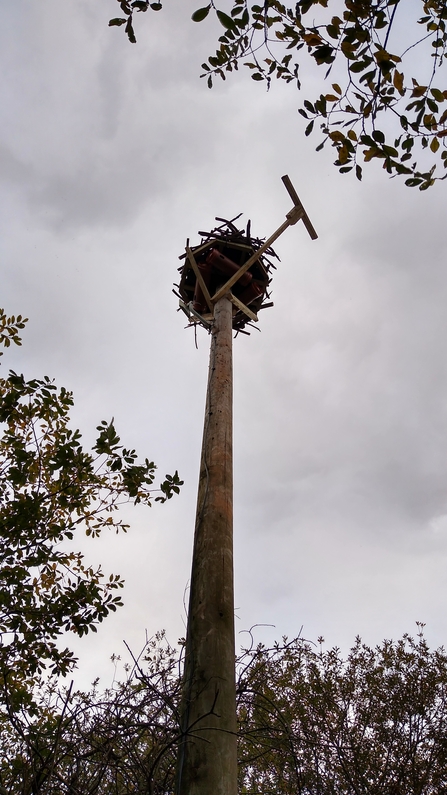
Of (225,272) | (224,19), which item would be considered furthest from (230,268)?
(224,19)

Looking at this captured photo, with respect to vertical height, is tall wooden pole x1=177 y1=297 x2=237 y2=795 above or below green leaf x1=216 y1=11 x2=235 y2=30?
below

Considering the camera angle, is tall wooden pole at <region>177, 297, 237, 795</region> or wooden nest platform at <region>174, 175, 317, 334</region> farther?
wooden nest platform at <region>174, 175, 317, 334</region>

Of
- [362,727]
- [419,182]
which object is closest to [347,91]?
[419,182]

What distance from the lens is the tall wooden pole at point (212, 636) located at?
2146 mm

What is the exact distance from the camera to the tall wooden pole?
7.04 feet

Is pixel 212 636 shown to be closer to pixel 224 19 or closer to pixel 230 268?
pixel 224 19

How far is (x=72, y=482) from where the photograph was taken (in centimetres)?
430

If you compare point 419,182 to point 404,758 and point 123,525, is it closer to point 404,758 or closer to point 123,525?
point 123,525

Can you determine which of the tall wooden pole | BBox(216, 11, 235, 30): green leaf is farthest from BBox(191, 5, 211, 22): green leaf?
the tall wooden pole

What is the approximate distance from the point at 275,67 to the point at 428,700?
8.34 m

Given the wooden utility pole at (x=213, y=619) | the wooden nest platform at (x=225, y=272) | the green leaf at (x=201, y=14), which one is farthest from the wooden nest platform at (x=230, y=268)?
the green leaf at (x=201, y=14)

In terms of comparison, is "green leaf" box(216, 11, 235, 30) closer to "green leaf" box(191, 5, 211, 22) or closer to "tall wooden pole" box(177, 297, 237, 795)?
"green leaf" box(191, 5, 211, 22)

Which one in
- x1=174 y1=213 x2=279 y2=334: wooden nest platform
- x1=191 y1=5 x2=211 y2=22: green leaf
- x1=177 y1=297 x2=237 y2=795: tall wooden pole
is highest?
x1=174 y1=213 x2=279 y2=334: wooden nest platform

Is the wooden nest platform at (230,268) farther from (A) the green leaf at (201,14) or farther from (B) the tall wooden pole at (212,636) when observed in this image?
(A) the green leaf at (201,14)
